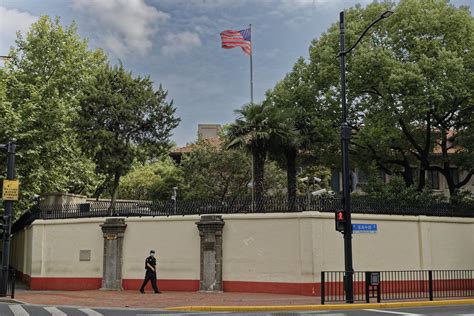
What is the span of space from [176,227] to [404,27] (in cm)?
1557

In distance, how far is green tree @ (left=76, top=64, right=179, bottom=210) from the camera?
30.0 meters

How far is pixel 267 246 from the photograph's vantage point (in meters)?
21.3

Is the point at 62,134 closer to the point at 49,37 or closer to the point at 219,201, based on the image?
the point at 49,37

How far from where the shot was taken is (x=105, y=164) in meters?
30.8

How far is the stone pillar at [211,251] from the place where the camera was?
21672 mm

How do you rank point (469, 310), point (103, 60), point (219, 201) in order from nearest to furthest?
point (469, 310) < point (219, 201) < point (103, 60)

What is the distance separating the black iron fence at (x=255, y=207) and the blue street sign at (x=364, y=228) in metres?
0.59

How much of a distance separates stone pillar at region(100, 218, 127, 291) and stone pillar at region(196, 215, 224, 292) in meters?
3.85

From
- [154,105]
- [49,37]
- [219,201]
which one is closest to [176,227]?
[219,201]

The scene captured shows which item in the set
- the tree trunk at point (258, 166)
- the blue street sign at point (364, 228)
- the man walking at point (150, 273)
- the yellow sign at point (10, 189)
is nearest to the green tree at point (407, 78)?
the tree trunk at point (258, 166)

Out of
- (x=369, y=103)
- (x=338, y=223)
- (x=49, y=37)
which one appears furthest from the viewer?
(x=49, y=37)

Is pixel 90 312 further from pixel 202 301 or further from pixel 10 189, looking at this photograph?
pixel 10 189

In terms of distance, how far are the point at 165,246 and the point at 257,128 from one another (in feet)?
24.3

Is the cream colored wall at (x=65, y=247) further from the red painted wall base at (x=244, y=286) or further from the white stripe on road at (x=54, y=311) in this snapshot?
the white stripe on road at (x=54, y=311)
